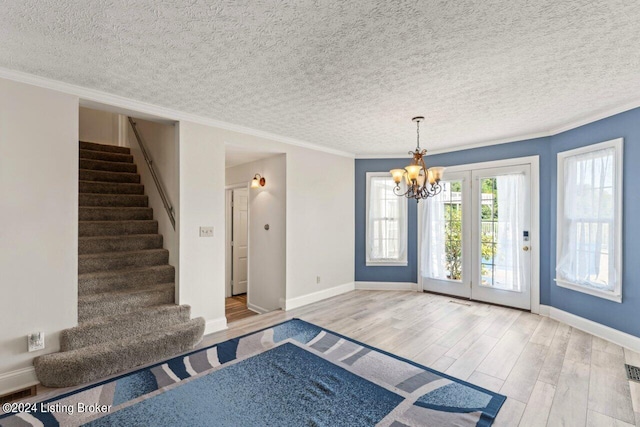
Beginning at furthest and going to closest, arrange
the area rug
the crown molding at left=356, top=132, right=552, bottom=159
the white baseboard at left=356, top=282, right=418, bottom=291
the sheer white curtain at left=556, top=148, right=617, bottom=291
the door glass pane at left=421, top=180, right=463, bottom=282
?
the white baseboard at left=356, top=282, right=418, bottom=291 < the door glass pane at left=421, top=180, right=463, bottom=282 < the crown molding at left=356, top=132, right=552, bottom=159 < the sheer white curtain at left=556, top=148, right=617, bottom=291 < the area rug

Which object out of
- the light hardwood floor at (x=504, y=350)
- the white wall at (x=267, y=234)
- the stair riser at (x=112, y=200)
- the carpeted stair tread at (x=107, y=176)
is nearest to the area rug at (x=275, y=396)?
the light hardwood floor at (x=504, y=350)

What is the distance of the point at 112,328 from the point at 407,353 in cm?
293

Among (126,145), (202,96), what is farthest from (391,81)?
(126,145)

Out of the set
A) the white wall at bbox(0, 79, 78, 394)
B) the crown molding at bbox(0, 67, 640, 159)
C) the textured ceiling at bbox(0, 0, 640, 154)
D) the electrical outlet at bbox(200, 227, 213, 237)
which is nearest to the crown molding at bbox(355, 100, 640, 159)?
the crown molding at bbox(0, 67, 640, 159)

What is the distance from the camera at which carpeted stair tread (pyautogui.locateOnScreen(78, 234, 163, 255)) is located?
11.0 ft

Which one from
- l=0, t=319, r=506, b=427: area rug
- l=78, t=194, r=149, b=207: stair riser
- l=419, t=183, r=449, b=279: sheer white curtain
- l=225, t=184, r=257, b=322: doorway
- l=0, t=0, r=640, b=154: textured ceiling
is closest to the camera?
l=0, t=0, r=640, b=154: textured ceiling

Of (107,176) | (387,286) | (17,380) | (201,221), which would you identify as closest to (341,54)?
(201,221)

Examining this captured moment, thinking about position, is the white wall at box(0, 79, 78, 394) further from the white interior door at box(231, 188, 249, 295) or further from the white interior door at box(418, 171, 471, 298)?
the white interior door at box(418, 171, 471, 298)

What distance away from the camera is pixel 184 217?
11.2 feet

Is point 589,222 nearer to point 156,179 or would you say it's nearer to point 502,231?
point 502,231

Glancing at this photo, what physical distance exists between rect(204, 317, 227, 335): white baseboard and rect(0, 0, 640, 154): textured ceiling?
2501mm

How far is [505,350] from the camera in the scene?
121 inches

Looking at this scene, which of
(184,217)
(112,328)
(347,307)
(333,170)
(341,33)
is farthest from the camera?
(333,170)

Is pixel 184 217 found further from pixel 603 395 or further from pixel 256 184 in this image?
pixel 603 395
